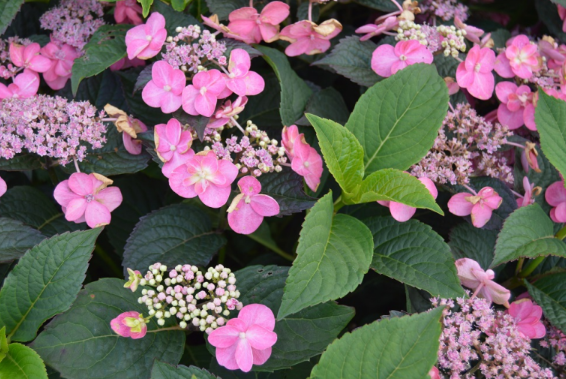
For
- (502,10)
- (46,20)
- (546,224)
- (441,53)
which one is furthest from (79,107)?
(502,10)

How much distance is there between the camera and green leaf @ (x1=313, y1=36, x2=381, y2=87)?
1.21 m

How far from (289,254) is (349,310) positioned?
0.41m

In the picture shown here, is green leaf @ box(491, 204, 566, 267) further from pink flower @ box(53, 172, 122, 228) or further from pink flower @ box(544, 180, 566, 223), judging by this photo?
pink flower @ box(53, 172, 122, 228)

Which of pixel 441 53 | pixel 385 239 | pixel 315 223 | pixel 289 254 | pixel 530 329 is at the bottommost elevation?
pixel 289 254

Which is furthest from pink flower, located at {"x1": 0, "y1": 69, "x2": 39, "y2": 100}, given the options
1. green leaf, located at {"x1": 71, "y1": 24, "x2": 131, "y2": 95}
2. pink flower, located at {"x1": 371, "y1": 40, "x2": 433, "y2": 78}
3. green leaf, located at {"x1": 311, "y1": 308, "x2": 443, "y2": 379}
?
green leaf, located at {"x1": 311, "y1": 308, "x2": 443, "y2": 379}

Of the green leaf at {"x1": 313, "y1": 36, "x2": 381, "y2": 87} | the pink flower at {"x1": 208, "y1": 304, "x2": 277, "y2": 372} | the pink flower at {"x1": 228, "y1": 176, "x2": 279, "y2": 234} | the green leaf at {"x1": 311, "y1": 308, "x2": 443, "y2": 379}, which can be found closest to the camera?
the green leaf at {"x1": 311, "y1": 308, "x2": 443, "y2": 379}

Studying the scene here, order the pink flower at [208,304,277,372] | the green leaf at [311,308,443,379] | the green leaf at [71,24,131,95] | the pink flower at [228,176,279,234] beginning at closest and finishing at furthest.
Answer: the green leaf at [311,308,443,379]
the pink flower at [208,304,277,372]
the pink flower at [228,176,279,234]
the green leaf at [71,24,131,95]

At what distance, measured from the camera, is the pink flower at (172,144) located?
991mm

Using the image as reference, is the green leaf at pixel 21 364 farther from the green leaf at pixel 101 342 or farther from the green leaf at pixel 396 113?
the green leaf at pixel 396 113

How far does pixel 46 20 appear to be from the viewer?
4.06 ft

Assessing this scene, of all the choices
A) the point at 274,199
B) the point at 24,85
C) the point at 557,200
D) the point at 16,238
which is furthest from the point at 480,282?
the point at 24,85

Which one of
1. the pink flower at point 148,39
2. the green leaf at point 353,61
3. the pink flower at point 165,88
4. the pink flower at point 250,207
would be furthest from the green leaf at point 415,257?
the pink flower at point 148,39

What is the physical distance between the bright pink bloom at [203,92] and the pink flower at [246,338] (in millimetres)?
382

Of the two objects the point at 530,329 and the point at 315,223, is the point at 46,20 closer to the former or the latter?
the point at 315,223
